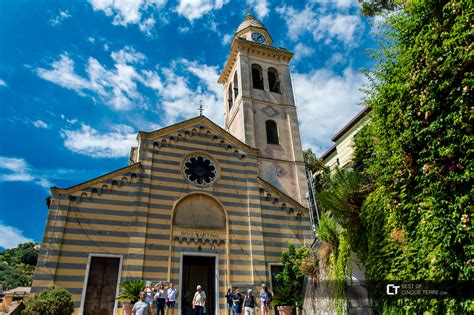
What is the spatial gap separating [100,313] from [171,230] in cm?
480

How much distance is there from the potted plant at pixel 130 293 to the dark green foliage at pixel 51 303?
1.98 m

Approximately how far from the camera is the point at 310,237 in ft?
63.4

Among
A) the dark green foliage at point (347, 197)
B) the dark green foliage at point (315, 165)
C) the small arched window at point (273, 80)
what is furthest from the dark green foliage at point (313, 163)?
the dark green foliage at point (347, 197)

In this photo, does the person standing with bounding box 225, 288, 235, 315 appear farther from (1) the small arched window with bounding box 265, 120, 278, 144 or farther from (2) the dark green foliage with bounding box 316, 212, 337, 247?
(1) the small arched window with bounding box 265, 120, 278, 144

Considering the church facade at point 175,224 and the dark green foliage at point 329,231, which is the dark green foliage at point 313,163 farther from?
the dark green foliage at point 329,231

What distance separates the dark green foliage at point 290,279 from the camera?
1541cm

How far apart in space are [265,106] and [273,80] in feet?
14.2

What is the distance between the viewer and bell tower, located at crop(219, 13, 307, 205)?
25234 millimetres

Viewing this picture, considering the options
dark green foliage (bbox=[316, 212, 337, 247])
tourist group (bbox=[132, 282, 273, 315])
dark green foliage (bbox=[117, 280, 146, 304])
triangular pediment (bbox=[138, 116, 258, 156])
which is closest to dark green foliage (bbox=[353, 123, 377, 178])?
dark green foliage (bbox=[316, 212, 337, 247])

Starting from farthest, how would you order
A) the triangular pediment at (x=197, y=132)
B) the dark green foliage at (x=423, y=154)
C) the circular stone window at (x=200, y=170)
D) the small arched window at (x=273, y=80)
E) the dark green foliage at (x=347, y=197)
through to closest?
the small arched window at (x=273, y=80) < the triangular pediment at (x=197, y=132) < the circular stone window at (x=200, y=170) < the dark green foliage at (x=347, y=197) < the dark green foliage at (x=423, y=154)

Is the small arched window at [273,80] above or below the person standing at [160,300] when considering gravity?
above

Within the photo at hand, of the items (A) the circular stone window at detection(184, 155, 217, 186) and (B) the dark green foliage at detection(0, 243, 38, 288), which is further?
(B) the dark green foliage at detection(0, 243, 38, 288)

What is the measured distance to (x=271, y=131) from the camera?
2719 cm

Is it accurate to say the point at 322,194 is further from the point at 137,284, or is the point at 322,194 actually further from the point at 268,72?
the point at 268,72
